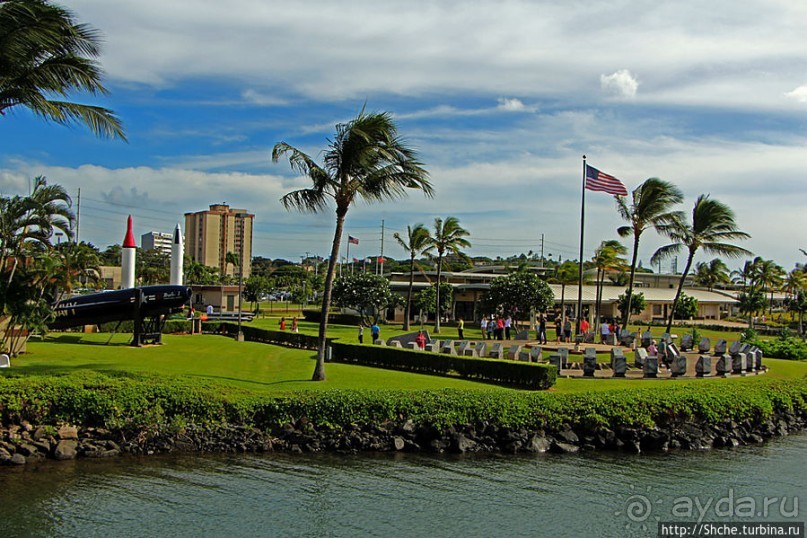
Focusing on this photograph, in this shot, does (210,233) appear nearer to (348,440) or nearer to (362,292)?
(362,292)

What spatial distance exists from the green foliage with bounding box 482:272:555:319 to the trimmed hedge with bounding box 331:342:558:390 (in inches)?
741

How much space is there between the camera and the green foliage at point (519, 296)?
4709cm

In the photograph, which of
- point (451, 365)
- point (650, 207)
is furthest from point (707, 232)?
point (451, 365)

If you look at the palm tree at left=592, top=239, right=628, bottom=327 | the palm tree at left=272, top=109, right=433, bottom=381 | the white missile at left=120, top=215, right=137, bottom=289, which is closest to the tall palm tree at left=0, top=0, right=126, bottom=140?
the palm tree at left=272, top=109, right=433, bottom=381

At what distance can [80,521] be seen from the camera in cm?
1384

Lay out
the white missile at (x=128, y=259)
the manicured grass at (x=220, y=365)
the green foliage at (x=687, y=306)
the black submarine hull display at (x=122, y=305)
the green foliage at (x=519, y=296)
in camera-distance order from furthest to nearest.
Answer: the green foliage at (x=687, y=306)
the green foliage at (x=519, y=296)
the white missile at (x=128, y=259)
the black submarine hull display at (x=122, y=305)
the manicured grass at (x=220, y=365)

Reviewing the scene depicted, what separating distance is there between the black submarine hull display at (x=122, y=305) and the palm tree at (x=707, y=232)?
29.3 meters

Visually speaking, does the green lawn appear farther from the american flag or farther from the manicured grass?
the american flag

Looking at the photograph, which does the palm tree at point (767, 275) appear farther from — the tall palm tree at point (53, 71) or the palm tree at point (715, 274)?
the tall palm tree at point (53, 71)

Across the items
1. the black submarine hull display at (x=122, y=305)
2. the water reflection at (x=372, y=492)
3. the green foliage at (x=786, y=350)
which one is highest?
the black submarine hull display at (x=122, y=305)

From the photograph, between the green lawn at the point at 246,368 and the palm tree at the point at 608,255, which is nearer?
the green lawn at the point at 246,368

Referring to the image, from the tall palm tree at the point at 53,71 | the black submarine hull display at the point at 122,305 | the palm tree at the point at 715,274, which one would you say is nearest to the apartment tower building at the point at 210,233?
the palm tree at the point at 715,274

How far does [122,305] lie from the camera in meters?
35.2

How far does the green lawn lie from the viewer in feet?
74.5
